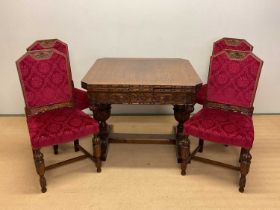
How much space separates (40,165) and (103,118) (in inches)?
29.9

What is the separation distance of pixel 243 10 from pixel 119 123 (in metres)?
2.05

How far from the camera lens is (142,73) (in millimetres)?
2756

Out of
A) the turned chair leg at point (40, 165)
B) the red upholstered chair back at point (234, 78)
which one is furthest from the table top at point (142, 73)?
the turned chair leg at point (40, 165)

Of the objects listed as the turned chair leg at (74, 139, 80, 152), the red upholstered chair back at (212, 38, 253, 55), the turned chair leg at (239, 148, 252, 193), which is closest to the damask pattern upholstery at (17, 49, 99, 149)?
the turned chair leg at (74, 139, 80, 152)

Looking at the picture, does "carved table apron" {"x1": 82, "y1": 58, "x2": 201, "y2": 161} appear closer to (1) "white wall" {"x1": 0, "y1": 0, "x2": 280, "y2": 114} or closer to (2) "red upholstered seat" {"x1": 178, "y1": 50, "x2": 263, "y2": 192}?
(2) "red upholstered seat" {"x1": 178, "y1": 50, "x2": 263, "y2": 192}

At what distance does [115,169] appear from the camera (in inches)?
111

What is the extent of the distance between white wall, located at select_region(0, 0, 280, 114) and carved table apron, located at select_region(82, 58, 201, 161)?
0.64 metres

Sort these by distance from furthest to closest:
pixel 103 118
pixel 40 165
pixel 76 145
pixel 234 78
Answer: pixel 76 145, pixel 103 118, pixel 234 78, pixel 40 165

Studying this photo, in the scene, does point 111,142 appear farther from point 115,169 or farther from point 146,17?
point 146,17

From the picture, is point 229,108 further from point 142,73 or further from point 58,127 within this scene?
point 58,127

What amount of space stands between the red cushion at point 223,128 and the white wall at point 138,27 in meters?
1.18

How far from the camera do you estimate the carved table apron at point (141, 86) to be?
8.13 feet

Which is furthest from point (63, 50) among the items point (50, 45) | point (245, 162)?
point (245, 162)

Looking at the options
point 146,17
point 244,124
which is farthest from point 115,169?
point 146,17
